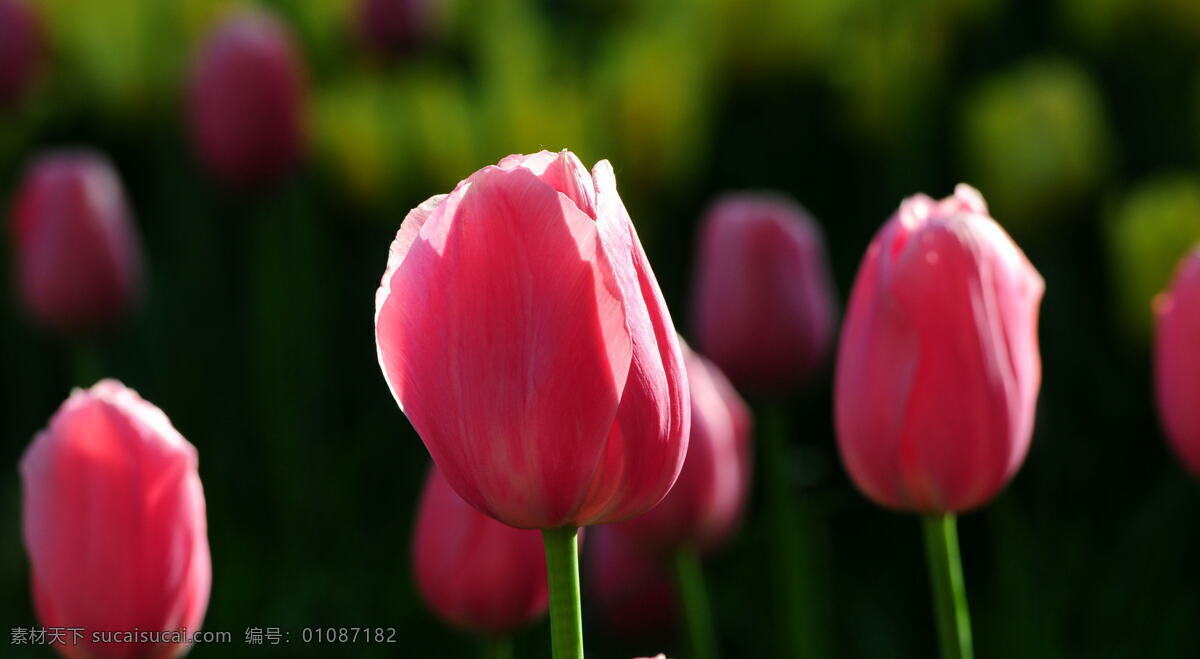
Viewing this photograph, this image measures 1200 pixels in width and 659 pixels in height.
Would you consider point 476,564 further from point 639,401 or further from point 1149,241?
point 1149,241

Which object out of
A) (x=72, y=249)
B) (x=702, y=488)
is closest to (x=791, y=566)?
(x=702, y=488)

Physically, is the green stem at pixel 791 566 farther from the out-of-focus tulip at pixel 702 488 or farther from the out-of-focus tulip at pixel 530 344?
the out-of-focus tulip at pixel 530 344

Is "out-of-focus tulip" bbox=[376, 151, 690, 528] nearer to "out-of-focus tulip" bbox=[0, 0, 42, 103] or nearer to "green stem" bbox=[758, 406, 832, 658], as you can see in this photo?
"green stem" bbox=[758, 406, 832, 658]

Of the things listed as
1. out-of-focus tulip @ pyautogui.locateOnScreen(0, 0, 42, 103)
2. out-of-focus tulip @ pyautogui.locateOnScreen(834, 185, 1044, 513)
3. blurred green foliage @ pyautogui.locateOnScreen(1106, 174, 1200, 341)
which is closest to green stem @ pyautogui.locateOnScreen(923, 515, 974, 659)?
out-of-focus tulip @ pyautogui.locateOnScreen(834, 185, 1044, 513)

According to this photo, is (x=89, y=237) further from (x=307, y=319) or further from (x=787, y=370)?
(x=787, y=370)

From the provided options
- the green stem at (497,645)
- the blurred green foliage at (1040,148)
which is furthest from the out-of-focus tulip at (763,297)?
the blurred green foliage at (1040,148)

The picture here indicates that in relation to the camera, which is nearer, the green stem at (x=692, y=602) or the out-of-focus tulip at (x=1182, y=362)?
the out-of-focus tulip at (x=1182, y=362)

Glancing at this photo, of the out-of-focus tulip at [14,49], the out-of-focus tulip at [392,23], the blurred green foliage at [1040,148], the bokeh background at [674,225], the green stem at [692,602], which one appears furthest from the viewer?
the out-of-focus tulip at [392,23]
